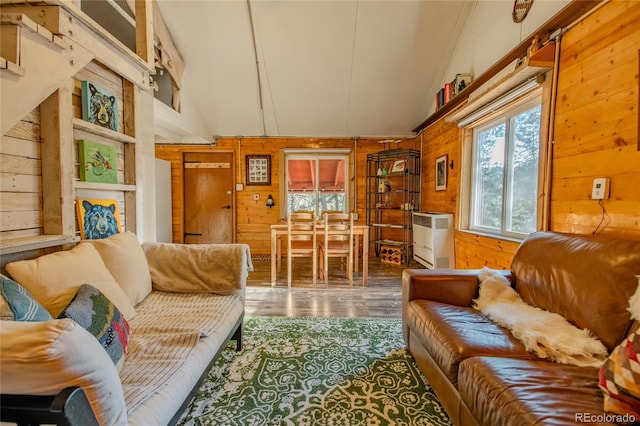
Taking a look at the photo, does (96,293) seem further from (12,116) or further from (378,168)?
(378,168)

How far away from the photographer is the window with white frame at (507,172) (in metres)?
2.31

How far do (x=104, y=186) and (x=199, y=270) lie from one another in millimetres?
817

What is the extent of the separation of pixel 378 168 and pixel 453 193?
5.47 ft

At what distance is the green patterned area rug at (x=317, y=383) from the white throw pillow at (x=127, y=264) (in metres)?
0.66

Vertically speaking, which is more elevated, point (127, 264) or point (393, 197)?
point (393, 197)

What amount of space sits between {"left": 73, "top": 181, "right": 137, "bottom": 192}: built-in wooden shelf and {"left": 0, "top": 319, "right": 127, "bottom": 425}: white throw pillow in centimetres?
127

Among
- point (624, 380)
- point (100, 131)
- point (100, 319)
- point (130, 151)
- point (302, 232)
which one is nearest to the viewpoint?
point (624, 380)

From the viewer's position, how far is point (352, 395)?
58.7 inches

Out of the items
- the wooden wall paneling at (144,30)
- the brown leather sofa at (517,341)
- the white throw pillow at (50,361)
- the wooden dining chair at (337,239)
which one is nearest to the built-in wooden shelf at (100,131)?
the wooden wall paneling at (144,30)

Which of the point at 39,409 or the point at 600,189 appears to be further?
the point at 600,189

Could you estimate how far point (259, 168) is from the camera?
5.04 m

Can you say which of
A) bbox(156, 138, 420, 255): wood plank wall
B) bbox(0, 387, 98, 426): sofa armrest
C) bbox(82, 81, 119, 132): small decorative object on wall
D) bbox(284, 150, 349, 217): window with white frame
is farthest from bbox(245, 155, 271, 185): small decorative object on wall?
bbox(0, 387, 98, 426): sofa armrest

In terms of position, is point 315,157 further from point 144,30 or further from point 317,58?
point 144,30

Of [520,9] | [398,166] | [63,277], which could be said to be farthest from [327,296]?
[520,9]
